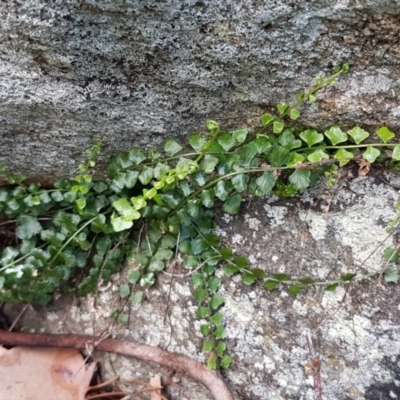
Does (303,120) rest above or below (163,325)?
above

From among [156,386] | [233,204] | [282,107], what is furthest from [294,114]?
[156,386]

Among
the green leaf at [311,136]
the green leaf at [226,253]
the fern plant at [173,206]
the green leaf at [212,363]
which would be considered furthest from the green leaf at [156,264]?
the green leaf at [311,136]

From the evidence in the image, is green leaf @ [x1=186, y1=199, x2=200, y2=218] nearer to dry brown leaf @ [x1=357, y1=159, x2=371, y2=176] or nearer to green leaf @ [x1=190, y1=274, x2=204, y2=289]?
green leaf @ [x1=190, y1=274, x2=204, y2=289]

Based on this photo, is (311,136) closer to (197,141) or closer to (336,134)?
(336,134)

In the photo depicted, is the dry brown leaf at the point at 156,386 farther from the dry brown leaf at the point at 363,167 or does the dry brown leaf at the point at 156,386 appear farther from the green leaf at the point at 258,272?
the dry brown leaf at the point at 363,167

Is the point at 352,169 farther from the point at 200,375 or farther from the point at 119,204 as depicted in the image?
the point at 200,375

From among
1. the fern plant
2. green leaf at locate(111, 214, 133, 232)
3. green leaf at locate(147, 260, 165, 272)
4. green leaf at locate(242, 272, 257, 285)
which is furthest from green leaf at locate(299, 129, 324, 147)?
green leaf at locate(147, 260, 165, 272)

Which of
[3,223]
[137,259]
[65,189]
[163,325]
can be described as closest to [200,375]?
[163,325]
